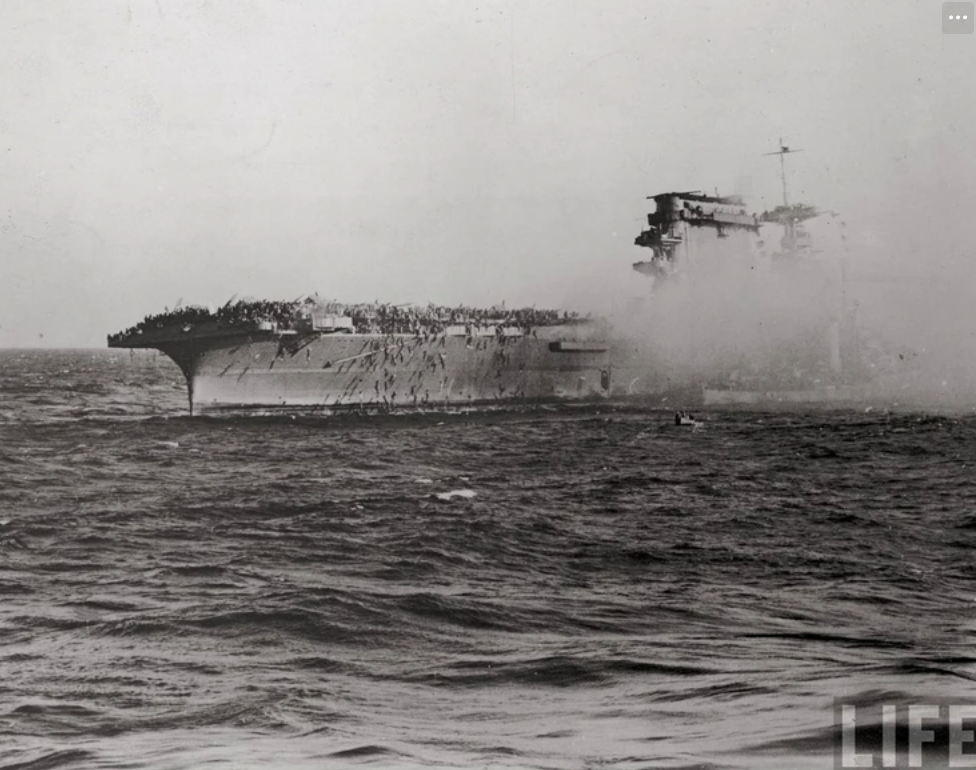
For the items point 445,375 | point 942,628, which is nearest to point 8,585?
point 942,628

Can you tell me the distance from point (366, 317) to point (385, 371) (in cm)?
222

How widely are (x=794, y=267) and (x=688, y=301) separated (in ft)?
27.3

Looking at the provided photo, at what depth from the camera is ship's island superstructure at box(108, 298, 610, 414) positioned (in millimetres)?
34094

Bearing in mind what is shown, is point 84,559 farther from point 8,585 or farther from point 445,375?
point 445,375

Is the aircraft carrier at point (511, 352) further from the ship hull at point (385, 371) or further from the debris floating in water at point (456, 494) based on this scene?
the debris floating in water at point (456, 494)

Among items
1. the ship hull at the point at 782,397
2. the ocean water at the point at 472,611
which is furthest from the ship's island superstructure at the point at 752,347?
the ocean water at the point at 472,611

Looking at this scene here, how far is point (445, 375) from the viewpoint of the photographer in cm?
3994

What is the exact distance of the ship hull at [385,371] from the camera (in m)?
34.6

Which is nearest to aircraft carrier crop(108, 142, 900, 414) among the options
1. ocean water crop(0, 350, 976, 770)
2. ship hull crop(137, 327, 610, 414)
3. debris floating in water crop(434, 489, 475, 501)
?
ship hull crop(137, 327, 610, 414)

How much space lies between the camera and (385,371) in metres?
38.0

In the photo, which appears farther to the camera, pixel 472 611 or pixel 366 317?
pixel 366 317

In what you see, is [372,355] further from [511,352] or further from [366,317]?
[511,352]

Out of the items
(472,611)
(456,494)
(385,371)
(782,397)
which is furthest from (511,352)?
(472,611)

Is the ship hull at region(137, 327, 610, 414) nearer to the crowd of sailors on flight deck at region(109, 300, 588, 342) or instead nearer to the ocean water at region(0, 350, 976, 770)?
the crowd of sailors on flight deck at region(109, 300, 588, 342)
